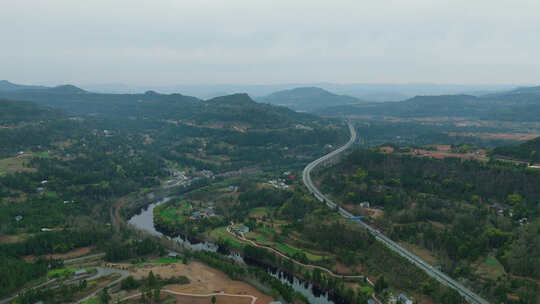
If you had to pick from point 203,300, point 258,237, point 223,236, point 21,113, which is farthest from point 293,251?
point 21,113

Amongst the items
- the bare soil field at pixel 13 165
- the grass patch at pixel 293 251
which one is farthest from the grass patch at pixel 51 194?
the grass patch at pixel 293 251

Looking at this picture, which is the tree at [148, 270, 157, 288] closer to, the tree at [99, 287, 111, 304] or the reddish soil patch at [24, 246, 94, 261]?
the tree at [99, 287, 111, 304]

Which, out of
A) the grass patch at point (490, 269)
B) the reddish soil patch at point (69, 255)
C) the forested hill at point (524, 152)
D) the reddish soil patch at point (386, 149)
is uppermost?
the forested hill at point (524, 152)

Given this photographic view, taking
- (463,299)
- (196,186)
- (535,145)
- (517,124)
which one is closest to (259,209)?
(196,186)

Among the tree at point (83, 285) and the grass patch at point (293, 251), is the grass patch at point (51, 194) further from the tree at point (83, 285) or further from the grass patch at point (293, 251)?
the grass patch at point (293, 251)

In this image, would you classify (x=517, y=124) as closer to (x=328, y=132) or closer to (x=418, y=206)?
(x=328, y=132)
